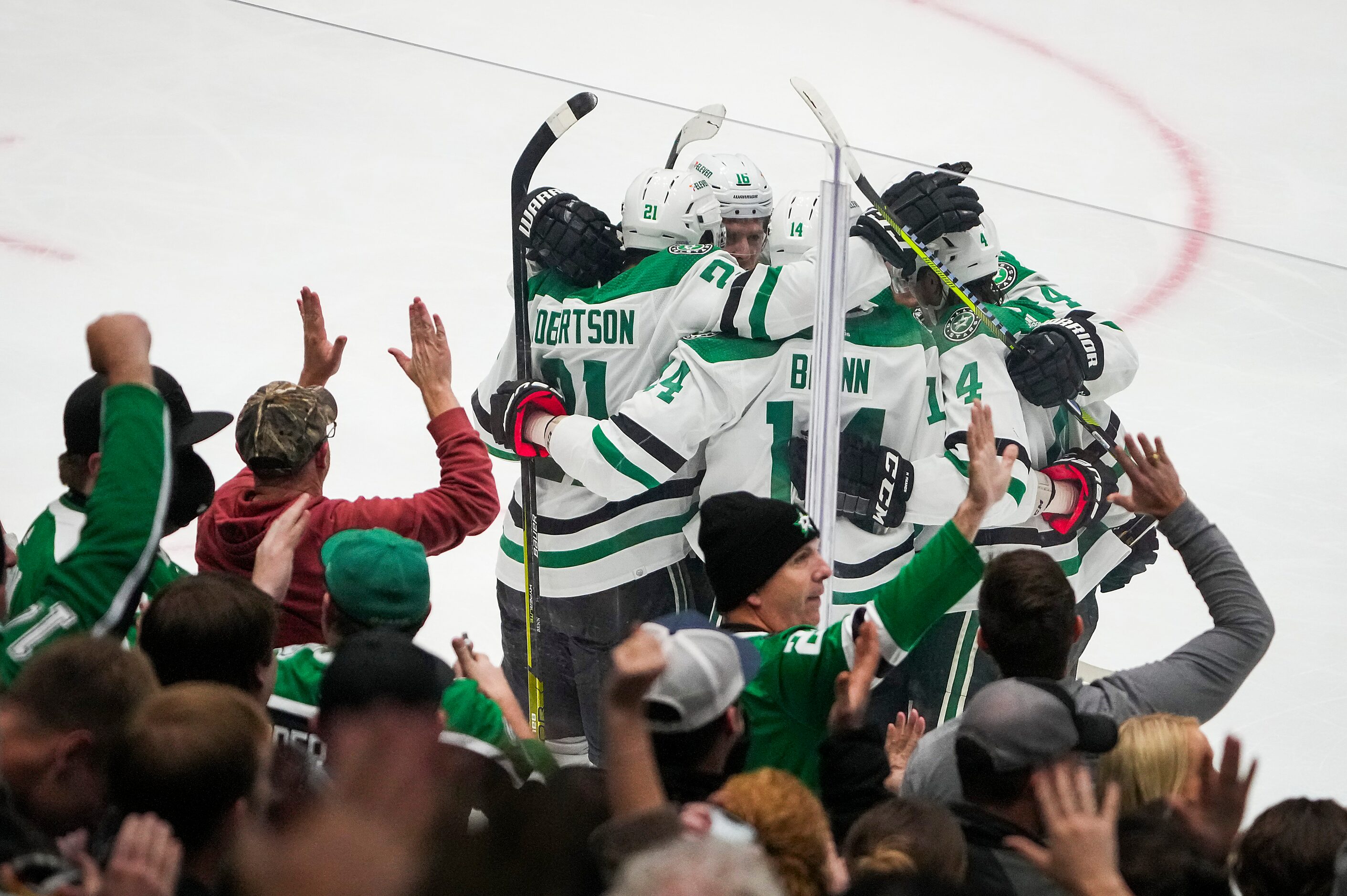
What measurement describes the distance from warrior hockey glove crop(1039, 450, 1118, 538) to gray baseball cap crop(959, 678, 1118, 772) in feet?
3.57

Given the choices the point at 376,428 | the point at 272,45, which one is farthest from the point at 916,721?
the point at 272,45

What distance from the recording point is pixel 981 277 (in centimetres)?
273

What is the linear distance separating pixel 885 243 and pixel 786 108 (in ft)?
11.2

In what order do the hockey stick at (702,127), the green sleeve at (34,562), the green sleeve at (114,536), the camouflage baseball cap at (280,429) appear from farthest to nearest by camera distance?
the hockey stick at (702,127)
the camouflage baseball cap at (280,429)
the green sleeve at (34,562)
the green sleeve at (114,536)

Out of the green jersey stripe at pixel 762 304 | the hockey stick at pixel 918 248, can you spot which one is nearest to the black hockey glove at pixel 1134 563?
the hockey stick at pixel 918 248

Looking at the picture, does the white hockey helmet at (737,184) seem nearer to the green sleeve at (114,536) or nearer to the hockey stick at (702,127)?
the hockey stick at (702,127)

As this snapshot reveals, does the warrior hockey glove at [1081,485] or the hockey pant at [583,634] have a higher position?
the warrior hockey glove at [1081,485]

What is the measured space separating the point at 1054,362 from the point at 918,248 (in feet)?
1.02

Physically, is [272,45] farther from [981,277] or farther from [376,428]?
[981,277]

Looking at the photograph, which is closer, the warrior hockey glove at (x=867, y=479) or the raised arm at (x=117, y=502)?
the raised arm at (x=117, y=502)

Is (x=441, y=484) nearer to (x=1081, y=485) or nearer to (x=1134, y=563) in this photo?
(x=1081, y=485)

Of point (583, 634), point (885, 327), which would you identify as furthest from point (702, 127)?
point (583, 634)

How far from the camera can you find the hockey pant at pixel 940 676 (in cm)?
267

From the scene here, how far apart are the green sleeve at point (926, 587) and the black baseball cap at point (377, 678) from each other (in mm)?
614
